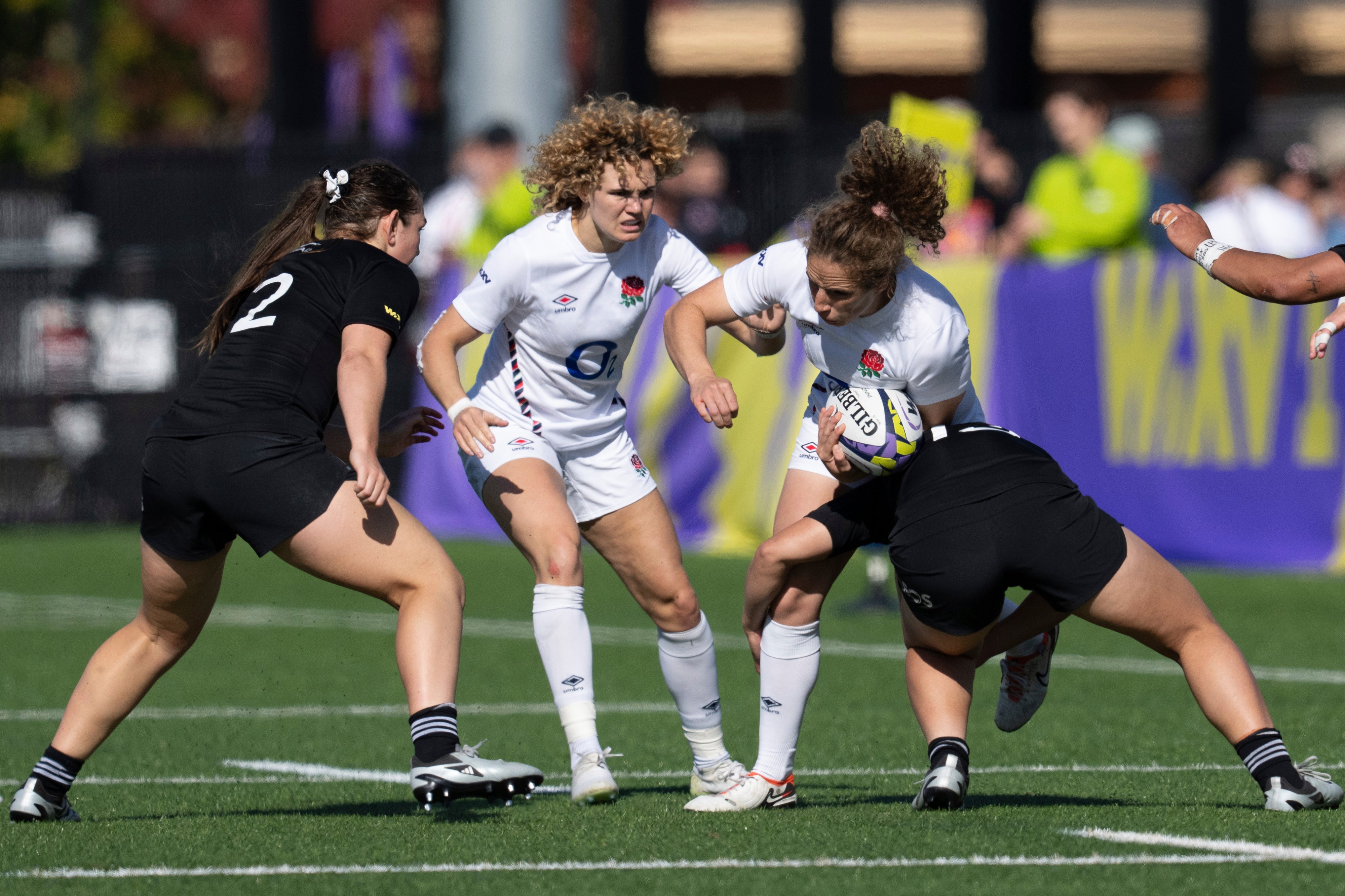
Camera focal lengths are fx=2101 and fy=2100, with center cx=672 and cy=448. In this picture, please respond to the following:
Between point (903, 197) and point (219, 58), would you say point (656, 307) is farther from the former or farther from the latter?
point (219, 58)

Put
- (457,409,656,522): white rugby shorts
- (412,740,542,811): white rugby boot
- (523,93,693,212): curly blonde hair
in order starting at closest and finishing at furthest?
(412,740,542,811): white rugby boot
(523,93,693,212): curly blonde hair
(457,409,656,522): white rugby shorts

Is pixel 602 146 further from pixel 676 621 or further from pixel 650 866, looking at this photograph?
pixel 650 866

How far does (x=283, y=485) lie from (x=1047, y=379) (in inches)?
335

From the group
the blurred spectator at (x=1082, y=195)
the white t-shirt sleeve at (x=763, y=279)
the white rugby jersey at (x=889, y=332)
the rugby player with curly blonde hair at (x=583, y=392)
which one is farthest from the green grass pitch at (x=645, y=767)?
the blurred spectator at (x=1082, y=195)

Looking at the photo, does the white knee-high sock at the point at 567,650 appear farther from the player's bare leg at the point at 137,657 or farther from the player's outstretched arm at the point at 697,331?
the player's bare leg at the point at 137,657

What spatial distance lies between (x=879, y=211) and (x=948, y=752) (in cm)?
155

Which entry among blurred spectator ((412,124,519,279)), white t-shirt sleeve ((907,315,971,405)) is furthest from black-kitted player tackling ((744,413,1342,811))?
blurred spectator ((412,124,519,279))

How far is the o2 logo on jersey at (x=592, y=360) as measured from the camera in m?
6.74

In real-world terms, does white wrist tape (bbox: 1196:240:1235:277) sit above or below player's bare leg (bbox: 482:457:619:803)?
above

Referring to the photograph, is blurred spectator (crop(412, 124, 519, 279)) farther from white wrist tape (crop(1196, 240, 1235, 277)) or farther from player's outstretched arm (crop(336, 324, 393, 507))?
white wrist tape (crop(1196, 240, 1235, 277))

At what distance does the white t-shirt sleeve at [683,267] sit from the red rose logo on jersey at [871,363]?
3.03 feet


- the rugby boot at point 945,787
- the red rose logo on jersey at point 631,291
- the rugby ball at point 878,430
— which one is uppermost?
the red rose logo on jersey at point 631,291

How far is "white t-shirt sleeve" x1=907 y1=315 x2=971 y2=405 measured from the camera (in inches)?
233

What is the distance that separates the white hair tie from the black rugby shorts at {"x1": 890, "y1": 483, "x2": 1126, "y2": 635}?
1.98 metres
